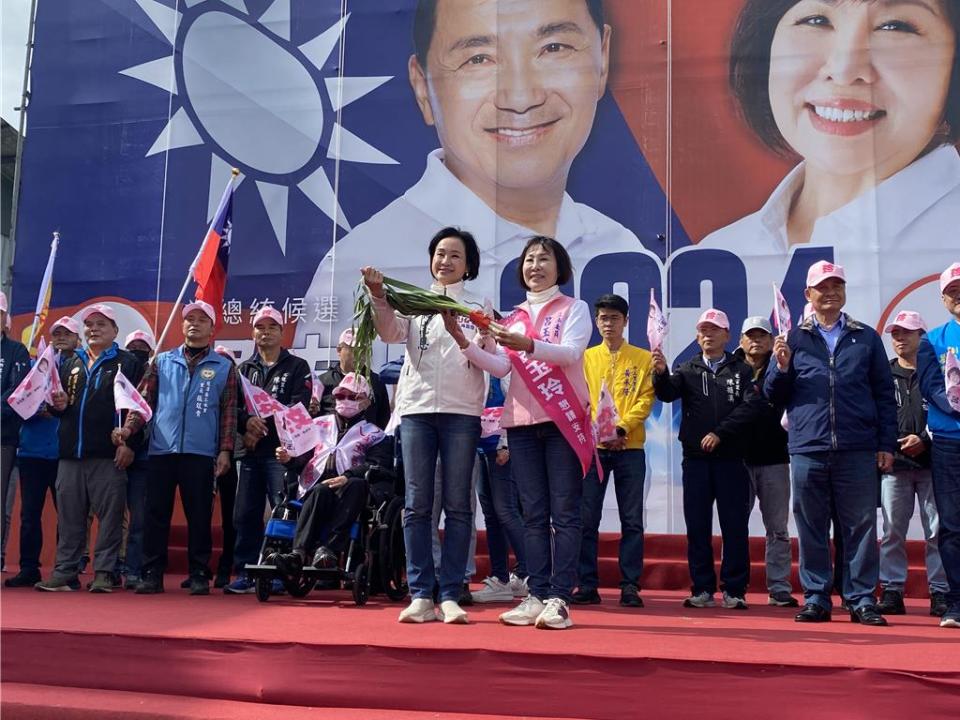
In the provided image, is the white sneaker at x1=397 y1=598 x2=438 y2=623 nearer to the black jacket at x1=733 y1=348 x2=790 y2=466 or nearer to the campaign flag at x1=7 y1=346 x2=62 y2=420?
the black jacket at x1=733 y1=348 x2=790 y2=466

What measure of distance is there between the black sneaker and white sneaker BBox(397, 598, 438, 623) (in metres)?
2.14

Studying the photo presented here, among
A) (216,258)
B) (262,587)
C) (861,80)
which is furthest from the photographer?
(216,258)

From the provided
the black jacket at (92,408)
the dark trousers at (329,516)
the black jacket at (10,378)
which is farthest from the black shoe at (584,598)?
the black jacket at (10,378)

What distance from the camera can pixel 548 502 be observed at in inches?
127

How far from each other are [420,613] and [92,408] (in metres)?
2.39

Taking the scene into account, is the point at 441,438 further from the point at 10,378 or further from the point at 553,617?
the point at 10,378

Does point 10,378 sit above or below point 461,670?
above

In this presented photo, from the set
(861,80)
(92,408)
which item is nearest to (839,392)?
(861,80)

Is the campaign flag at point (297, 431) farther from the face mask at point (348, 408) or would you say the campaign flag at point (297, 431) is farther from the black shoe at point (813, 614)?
the black shoe at point (813, 614)

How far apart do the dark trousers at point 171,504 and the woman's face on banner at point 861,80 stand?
4.20 metres

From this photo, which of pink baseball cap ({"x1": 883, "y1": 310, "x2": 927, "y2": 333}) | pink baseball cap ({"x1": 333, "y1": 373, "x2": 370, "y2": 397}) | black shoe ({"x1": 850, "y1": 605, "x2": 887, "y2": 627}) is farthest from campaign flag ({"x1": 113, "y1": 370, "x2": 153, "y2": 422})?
pink baseball cap ({"x1": 883, "y1": 310, "x2": 927, "y2": 333})

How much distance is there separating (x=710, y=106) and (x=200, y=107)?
3.70 m

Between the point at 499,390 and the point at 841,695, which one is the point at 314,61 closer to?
the point at 499,390

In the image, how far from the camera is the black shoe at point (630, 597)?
4094 mm
